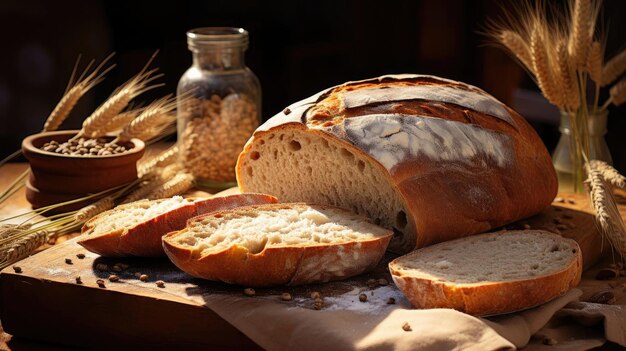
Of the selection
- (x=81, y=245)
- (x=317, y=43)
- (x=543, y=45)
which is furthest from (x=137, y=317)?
(x=317, y=43)

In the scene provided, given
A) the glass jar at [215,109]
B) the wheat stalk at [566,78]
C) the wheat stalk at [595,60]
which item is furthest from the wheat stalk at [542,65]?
the glass jar at [215,109]

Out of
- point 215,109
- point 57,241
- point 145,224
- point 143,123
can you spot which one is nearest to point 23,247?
point 57,241

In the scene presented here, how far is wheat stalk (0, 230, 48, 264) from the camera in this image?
9.36 ft

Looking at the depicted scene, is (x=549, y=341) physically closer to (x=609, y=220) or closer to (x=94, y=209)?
(x=609, y=220)

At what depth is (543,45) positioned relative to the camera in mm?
3486

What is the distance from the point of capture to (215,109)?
3.75m

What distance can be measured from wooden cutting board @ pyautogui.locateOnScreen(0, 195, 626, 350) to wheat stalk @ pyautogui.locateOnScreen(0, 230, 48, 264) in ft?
0.44

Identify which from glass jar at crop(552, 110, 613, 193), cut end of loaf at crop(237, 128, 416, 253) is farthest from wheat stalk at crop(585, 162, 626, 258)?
glass jar at crop(552, 110, 613, 193)

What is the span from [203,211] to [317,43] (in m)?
2.04

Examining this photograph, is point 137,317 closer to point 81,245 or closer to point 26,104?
point 81,245

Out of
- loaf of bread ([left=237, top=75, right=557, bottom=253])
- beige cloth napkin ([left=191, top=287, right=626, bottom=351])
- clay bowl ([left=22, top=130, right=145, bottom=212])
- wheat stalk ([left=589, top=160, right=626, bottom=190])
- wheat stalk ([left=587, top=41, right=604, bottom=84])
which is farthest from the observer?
wheat stalk ([left=587, top=41, right=604, bottom=84])

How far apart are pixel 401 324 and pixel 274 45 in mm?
2679

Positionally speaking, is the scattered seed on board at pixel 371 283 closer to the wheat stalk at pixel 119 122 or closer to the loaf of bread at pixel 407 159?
the loaf of bread at pixel 407 159

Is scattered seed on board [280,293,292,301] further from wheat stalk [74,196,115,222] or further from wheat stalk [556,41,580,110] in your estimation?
wheat stalk [556,41,580,110]
